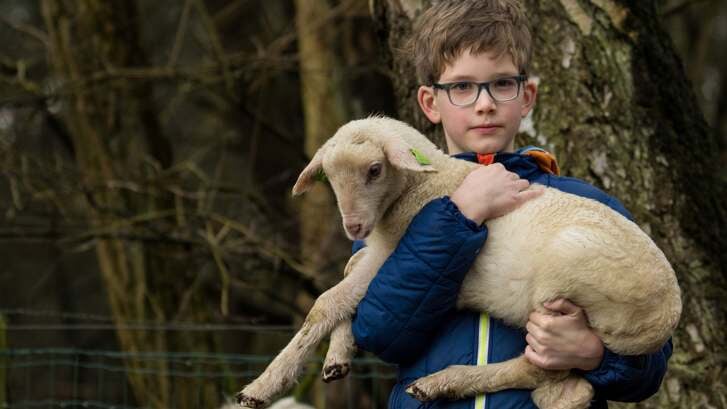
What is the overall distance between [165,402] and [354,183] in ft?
16.5

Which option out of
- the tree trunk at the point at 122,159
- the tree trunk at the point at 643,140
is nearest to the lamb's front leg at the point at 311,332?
the tree trunk at the point at 643,140

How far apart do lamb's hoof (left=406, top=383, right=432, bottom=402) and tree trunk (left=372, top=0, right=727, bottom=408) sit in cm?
175

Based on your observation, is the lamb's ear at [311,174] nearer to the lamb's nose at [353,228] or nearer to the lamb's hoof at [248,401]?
the lamb's nose at [353,228]

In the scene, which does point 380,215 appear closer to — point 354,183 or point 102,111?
point 354,183

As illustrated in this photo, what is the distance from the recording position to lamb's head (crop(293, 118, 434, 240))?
2.96 meters

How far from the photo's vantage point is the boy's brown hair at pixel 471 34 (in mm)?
3166

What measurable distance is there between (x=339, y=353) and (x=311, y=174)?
0.59 meters

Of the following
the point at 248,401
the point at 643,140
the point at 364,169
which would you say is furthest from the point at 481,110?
the point at 643,140

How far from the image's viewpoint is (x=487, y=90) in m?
3.14

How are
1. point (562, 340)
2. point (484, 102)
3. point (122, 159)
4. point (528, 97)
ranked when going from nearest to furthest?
point (562, 340) → point (484, 102) → point (528, 97) → point (122, 159)

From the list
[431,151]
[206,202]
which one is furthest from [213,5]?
[431,151]

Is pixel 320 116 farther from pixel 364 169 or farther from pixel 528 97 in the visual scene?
pixel 364 169

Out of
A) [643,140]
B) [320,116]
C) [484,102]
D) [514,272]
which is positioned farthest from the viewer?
[320,116]

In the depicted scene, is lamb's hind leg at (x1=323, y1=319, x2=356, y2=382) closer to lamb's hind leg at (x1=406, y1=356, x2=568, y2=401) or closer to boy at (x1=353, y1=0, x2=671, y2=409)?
boy at (x1=353, y1=0, x2=671, y2=409)
